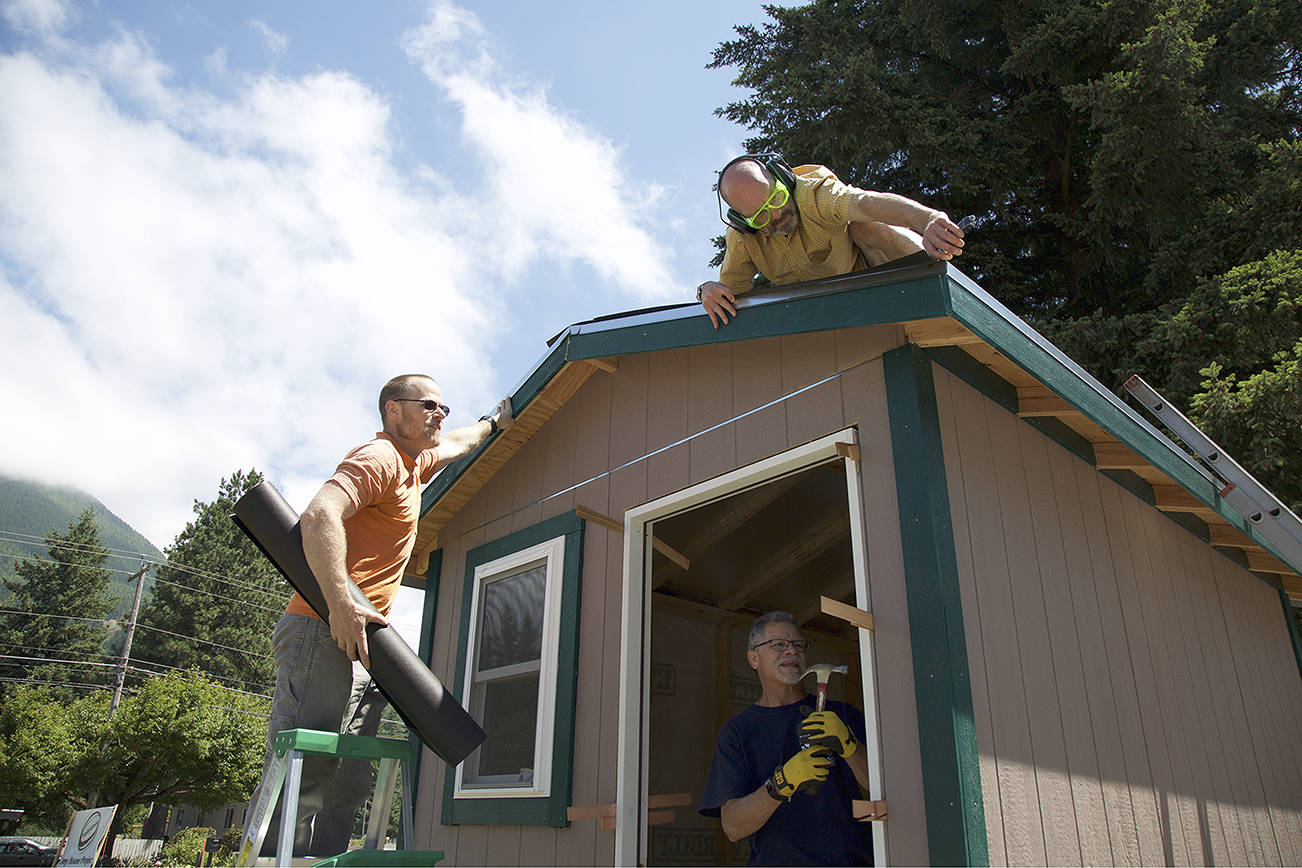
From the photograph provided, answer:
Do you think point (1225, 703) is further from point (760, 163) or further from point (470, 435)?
point (470, 435)

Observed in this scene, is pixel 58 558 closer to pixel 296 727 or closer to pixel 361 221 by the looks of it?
pixel 361 221

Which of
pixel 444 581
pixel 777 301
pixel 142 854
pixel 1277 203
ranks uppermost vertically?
pixel 1277 203

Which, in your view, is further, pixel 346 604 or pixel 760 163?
pixel 760 163

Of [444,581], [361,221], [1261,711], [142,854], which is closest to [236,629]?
[142,854]

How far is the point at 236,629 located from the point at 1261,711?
139ft

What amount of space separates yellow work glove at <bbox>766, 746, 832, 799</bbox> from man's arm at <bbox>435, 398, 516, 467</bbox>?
1.71 m

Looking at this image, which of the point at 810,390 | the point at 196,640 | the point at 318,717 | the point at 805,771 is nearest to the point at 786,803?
the point at 805,771

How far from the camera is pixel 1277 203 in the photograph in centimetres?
759

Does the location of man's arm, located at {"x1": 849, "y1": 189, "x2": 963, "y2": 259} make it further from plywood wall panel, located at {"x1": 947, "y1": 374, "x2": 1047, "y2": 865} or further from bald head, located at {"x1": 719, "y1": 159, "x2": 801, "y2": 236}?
plywood wall panel, located at {"x1": 947, "y1": 374, "x2": 1047, "y2": 865}

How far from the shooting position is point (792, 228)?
11.2 ft

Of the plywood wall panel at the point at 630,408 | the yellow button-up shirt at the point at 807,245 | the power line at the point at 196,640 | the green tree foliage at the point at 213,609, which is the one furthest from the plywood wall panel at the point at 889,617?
the power line at the point at 196,640

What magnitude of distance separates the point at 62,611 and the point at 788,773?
1921 inches

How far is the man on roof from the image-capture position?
10.5 ft

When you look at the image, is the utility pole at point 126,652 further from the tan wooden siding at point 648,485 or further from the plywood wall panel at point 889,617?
the plywood wall panel at point 889,617
